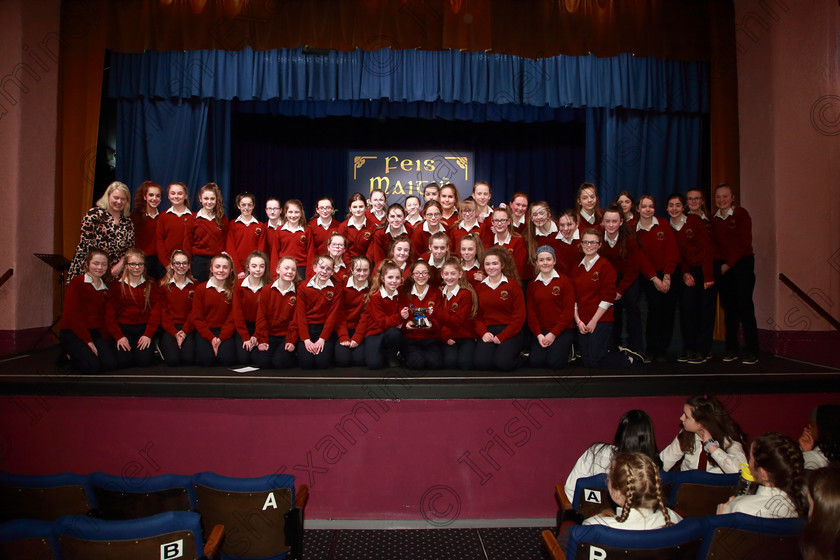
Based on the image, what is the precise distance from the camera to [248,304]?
13.8ft

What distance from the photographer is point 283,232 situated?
16.5ft

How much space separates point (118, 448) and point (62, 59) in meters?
4.40

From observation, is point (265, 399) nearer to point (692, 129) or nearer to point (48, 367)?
point (48, 367)

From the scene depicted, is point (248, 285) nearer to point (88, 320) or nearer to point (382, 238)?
point (88, 320)

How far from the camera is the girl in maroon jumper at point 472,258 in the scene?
4211mm

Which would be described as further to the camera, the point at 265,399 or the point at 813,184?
the point at 813,184

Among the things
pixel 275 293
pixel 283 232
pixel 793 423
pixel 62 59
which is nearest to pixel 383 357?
pixel 275 293

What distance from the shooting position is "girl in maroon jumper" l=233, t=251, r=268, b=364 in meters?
4.09

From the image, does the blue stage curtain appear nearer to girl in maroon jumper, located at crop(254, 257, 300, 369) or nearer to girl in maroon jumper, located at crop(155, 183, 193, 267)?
girl in maroon jumper, located at crop(155, 183, 193, 267)

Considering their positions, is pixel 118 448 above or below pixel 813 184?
below

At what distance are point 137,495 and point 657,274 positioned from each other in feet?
13.1

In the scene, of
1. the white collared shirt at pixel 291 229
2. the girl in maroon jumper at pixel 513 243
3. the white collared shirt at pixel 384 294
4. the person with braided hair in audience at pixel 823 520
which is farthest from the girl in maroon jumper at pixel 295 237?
the person with braided hair in audience at pixel 823 520

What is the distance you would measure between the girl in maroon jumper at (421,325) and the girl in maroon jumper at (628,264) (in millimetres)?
1462

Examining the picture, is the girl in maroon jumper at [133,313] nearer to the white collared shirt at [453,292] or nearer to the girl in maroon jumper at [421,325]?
the girl in maroon jumper at [421,325]
